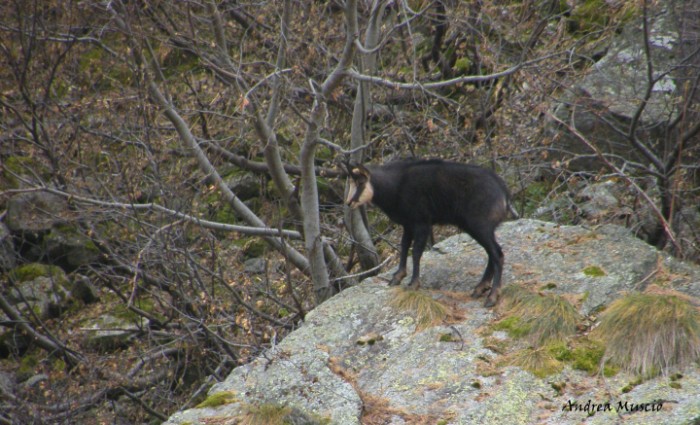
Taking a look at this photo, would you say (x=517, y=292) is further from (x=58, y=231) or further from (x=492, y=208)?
(x=58, y=231)

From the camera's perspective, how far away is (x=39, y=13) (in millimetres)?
11125

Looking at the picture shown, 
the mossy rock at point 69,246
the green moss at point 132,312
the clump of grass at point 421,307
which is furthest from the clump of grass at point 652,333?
the mossy rock at point 69,246

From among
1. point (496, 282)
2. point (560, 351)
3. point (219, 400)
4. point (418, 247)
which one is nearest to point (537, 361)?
point (560, 351)

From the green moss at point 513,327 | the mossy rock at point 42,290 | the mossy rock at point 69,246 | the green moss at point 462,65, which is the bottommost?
the mossy rock at point 42,290

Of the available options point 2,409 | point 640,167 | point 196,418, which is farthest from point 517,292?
point 2,409

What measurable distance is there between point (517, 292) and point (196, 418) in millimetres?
3048

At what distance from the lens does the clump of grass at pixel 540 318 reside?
6.08 m

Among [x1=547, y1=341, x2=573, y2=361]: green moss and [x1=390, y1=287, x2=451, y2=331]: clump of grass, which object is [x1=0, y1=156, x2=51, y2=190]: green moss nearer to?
[x1=390, y1=287, x2=451, y2=331]: clump of grass

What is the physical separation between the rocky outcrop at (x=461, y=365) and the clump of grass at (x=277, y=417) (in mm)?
63

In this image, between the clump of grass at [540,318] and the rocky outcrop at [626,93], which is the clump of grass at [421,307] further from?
the rocky outcrop at [626,93]

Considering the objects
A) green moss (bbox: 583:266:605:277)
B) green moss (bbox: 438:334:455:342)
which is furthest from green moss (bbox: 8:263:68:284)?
green moss (bbox: 583:266:605:277)

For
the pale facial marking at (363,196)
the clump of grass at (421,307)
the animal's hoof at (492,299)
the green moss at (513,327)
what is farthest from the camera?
the pale facial marking at (363,196)

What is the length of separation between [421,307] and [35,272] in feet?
30.6

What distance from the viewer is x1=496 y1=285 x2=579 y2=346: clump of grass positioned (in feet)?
20.0
